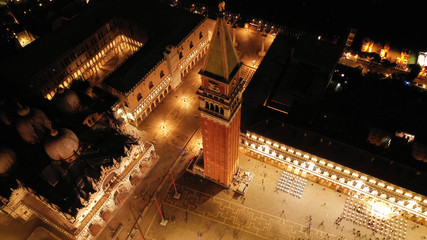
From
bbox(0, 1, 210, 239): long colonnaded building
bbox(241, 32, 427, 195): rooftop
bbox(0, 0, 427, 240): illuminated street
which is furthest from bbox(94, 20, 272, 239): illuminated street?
bbox(241, 32, 427, 195): rooftop

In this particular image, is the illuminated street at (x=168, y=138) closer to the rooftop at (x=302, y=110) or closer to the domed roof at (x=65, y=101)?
the rooftop at (x=302, y=110)

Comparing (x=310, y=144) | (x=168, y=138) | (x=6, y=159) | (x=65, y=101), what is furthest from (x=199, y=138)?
(x=6, y=159)

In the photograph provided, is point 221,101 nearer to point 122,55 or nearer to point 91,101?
point 91,101

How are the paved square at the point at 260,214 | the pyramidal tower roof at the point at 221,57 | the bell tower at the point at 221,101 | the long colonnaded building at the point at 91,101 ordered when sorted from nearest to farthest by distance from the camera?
the pyramidal tower roof at the point at 221,57 → the bell tower at the point at 221,101 → the long colonnaded building at the point at 91,101 → the paved square at the point at 260,214

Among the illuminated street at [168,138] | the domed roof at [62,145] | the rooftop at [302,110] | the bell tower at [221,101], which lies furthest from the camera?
the illuminated street at [168,138]

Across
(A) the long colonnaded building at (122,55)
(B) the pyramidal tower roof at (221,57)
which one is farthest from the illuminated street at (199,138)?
(A) the long colonnaded building at (122,55)

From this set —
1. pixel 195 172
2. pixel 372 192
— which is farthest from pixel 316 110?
pixel 195 172
